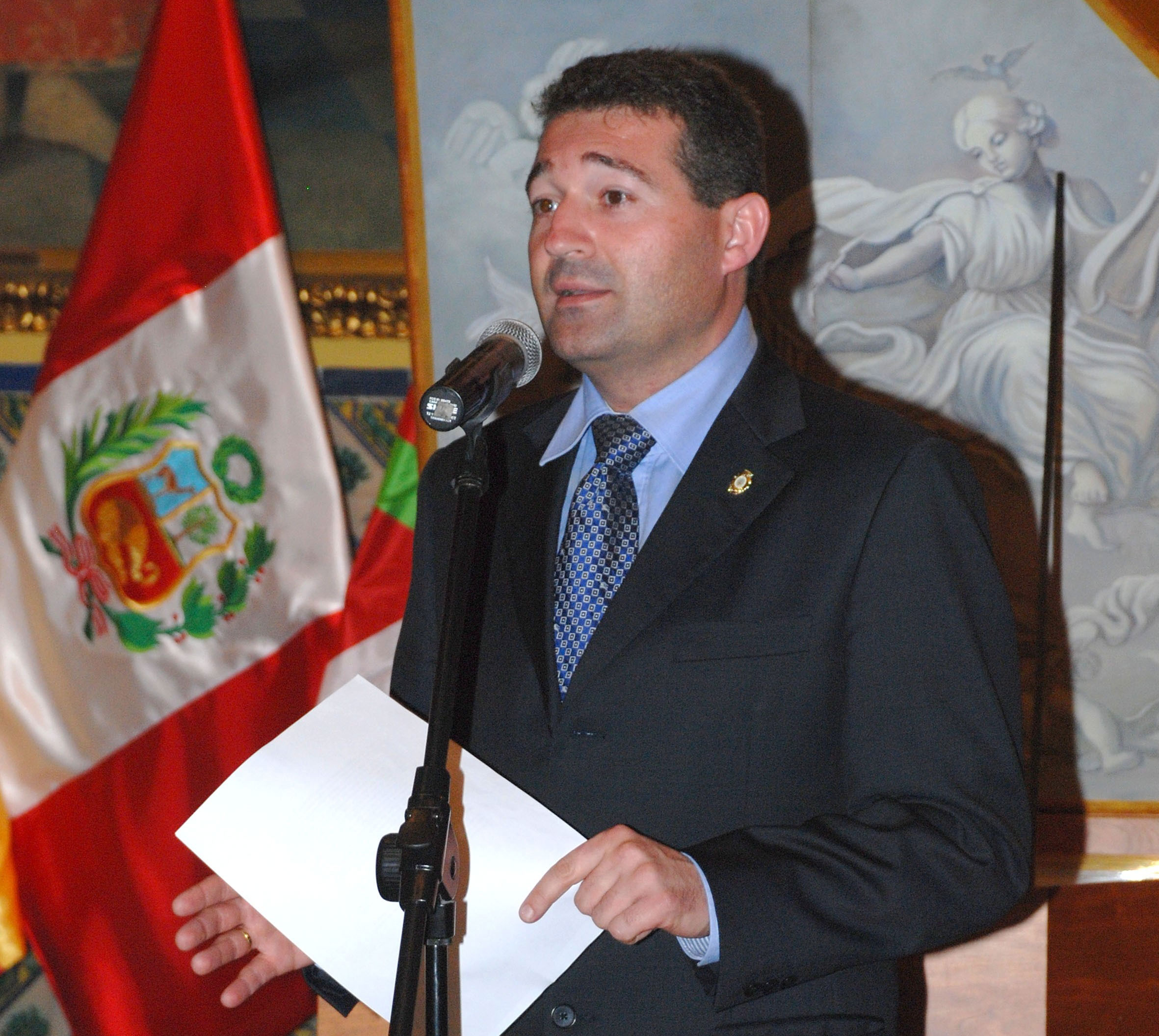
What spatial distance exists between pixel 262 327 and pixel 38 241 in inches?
22.8

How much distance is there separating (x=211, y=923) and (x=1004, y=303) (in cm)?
168

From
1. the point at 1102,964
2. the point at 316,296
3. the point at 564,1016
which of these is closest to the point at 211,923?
the point at 564,1016

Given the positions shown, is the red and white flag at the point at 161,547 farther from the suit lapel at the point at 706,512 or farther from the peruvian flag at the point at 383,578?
the suit lapel at the point at 706,512

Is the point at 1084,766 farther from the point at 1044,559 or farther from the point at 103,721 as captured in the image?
the point at 103,721

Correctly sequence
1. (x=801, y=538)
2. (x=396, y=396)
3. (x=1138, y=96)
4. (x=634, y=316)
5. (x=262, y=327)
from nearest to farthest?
(x=801, y=538)
(x=634, y=316)
(x=1138, y=96)
(x=262, y=327)
(x=396, y=396)

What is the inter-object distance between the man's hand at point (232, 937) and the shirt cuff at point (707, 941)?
0.37 m

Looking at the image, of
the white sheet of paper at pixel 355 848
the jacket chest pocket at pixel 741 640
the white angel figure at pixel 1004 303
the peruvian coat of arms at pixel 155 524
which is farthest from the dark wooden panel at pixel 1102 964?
the peruvian coat of arms at pixel 155 524

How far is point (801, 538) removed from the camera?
1.28 metres

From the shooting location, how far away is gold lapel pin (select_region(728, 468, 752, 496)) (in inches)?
52.2

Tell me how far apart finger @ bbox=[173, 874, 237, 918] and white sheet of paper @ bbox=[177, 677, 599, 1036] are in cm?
10

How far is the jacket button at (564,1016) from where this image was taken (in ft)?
4.06

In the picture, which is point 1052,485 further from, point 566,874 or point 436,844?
point 436,844

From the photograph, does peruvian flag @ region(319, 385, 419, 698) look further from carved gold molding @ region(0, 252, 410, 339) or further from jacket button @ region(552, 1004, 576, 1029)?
jacket button @ region(552, 1004, 576, 1029)

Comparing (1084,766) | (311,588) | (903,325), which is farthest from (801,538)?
(311,588)
